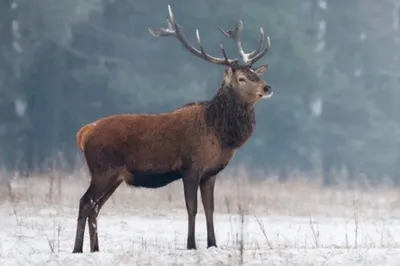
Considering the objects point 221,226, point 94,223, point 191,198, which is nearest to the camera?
point 191,198

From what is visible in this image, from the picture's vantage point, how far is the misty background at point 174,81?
88.2 ft

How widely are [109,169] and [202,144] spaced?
998 mm

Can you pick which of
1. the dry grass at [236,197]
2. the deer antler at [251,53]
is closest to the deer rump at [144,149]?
the deer antler at [251,53]

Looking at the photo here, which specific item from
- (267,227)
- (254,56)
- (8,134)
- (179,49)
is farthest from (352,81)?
(254,56)

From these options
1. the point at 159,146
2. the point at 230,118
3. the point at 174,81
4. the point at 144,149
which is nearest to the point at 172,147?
the point at 159,146

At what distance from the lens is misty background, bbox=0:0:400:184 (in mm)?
26891

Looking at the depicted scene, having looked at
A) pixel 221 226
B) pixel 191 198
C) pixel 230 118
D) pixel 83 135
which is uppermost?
pixel 230 118

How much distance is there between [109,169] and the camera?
30.5ft

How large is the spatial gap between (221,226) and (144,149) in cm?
447

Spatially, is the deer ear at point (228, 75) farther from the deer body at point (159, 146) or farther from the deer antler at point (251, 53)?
the deer body at point (159, 146)

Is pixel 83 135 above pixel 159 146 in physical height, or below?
above

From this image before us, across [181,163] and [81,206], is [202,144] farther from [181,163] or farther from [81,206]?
[81,206]

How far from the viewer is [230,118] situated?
9.58 meters

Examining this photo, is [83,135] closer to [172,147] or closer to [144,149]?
[144,149]
